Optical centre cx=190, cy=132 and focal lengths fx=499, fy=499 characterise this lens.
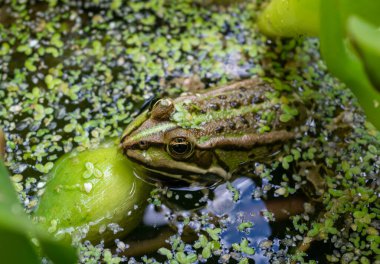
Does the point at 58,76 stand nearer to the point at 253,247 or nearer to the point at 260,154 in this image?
the point at 260,154

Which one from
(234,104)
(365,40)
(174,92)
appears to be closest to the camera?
(365,40)

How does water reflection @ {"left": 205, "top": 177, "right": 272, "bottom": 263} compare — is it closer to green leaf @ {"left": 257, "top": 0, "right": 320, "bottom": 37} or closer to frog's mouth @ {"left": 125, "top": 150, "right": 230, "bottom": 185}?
frog's mouth @ {"left": 125, "top": 150, "right": 230, "bottom": 185}

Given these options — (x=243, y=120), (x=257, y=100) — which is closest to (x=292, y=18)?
(x=257, y=100)

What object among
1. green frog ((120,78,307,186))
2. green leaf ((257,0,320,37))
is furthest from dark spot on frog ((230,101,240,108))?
green leaf ((257,0,320,37))

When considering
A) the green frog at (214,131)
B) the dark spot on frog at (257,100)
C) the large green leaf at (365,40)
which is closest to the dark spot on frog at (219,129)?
the green frog at (214,131)

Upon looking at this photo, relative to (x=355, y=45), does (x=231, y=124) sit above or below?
below

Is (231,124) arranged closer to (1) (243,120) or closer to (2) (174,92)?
(1) (243,120)
